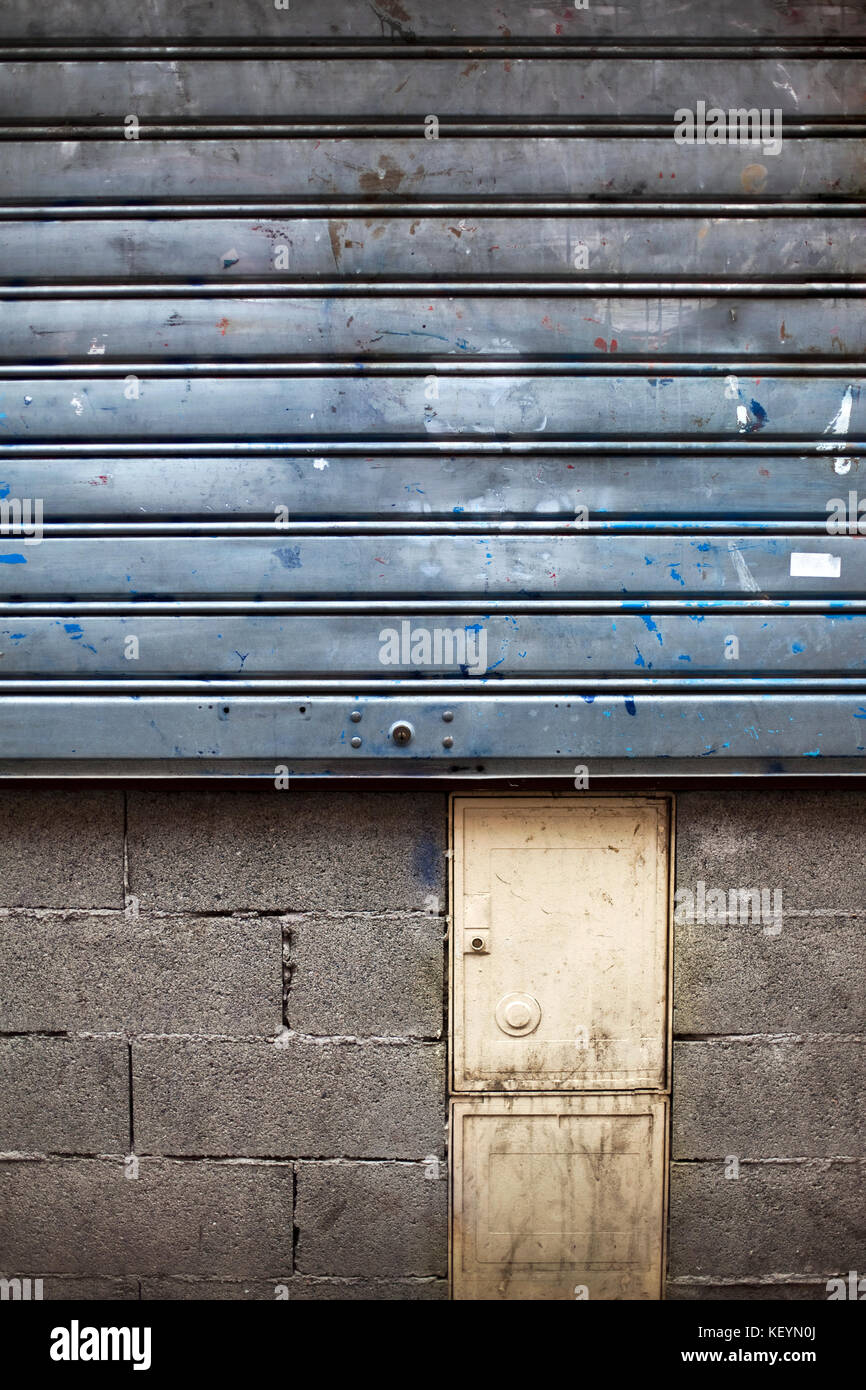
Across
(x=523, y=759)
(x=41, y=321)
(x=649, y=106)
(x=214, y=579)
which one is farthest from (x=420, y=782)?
(x=649, y=106)

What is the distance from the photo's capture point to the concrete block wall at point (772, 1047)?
3098 millimetres

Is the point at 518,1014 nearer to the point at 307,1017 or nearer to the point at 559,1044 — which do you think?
the point at 559,1044

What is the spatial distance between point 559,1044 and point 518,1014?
205 mm

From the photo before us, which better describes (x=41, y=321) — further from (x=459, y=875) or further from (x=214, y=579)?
(x=459, y=875)

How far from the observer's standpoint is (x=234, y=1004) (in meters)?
3.11

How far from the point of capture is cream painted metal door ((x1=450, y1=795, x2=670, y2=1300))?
3104mm

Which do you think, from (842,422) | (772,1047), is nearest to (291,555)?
(842,422)

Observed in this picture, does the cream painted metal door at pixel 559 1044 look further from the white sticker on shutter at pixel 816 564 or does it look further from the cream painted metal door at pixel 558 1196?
the white sticker on shutter at pixel 816 564

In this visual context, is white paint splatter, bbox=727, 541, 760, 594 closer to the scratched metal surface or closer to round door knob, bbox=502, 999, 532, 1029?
the scratched metal surface

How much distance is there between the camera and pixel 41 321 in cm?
294

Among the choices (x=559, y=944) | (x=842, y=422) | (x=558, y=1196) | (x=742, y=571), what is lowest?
(x=558, y=1196)

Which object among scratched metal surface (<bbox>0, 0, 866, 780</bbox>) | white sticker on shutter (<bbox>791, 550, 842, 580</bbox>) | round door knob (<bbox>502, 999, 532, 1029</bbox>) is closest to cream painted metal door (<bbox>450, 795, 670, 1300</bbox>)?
round door knob (<bbox>502, 999, 532, 1029</bbox>)

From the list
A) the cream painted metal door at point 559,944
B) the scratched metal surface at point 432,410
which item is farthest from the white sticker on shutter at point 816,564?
the cream painted metal door at point 559,944

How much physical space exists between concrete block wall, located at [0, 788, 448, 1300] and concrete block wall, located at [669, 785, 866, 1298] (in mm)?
971
